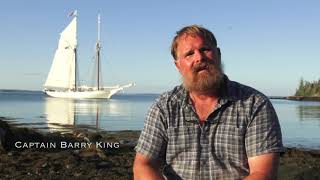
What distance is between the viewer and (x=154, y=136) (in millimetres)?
3918

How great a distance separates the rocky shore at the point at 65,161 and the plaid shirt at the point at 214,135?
6.15 meters

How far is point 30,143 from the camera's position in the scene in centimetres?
1419

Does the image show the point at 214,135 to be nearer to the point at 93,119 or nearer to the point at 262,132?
the point at 262,132

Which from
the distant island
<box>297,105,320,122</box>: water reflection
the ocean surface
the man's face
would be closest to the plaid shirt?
the man's face

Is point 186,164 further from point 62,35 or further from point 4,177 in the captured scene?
point 62,35

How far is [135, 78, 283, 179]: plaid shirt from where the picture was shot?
12.1 feet

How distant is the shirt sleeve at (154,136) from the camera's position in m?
3.91

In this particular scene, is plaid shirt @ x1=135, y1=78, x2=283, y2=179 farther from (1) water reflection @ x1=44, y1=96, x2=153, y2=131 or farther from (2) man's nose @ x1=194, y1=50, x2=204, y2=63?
(1) water reflection @ x1=44, y1=96, x2=153, y2=131

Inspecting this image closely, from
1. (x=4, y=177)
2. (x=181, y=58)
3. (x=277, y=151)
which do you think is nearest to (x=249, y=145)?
(x=277, y=151)

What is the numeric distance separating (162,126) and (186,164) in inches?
13.2

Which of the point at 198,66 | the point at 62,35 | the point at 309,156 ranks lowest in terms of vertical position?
the point at 309,156

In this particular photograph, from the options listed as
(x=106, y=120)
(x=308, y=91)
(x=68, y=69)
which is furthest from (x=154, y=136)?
(x=308, y=91)

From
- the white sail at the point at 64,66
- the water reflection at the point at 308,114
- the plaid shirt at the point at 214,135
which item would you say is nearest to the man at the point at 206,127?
the plaid shirt at the point at 214,135

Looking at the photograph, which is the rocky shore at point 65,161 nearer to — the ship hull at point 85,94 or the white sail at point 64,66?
the white sail at point 64,66
